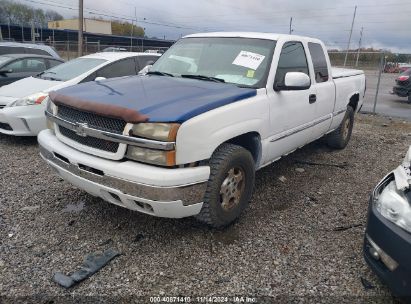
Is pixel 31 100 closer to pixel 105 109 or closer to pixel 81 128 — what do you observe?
pixel 81 128

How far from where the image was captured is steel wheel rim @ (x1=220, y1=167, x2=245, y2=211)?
3295 millimetres

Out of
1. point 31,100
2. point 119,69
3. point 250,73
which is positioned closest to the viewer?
point 250,73

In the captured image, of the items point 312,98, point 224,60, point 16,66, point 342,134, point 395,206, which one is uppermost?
point 224,60

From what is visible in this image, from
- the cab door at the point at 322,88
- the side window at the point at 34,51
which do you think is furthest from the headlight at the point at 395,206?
the side window at the point at 34,51

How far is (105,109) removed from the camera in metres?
2.90

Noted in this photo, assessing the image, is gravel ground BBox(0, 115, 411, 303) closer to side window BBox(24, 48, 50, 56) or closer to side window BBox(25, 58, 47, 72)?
side window BBox(25, 58, 47, 72)

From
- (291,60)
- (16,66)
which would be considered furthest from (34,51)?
(291,60)

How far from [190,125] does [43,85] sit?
4.55 metres

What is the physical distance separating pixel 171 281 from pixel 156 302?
24 cm

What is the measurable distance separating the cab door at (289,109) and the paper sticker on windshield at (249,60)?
0.23 metres

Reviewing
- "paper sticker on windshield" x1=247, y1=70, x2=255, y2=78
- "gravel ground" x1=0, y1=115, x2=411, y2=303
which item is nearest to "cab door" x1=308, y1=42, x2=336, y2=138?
"gravel ground" x1=0, y1=115, x2=411, y2=303

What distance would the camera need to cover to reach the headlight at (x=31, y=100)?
229 inches

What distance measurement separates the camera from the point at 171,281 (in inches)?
109

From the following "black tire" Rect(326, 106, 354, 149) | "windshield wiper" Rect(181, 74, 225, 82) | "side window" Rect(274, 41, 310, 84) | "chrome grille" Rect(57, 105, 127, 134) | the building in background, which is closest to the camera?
"chrome grille" Rect(57, 105, 127, 134)
